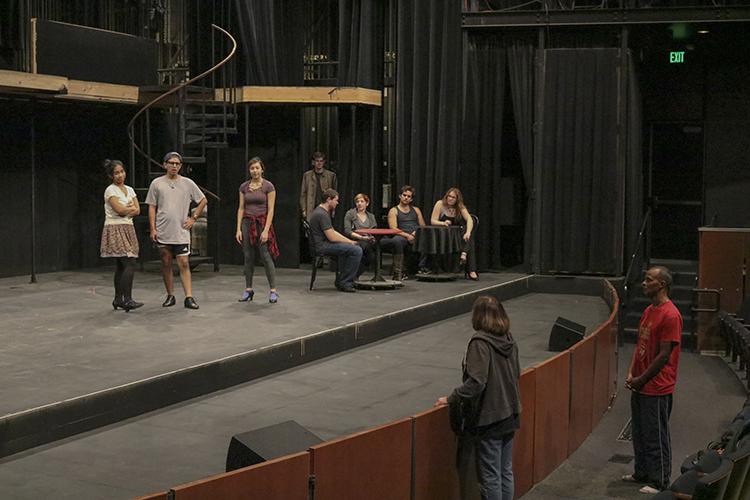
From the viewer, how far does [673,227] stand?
50.7 ft

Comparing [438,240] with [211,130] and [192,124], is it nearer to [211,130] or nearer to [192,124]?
[211,130]

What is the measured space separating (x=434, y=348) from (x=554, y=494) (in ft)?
11.2

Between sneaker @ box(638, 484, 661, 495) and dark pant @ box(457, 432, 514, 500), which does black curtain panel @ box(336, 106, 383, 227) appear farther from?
dark pant @ box(457, 432, 514, 500)

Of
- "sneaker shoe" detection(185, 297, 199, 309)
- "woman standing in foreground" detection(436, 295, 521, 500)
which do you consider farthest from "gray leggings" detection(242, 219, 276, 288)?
"woman standing in foreground" detection(436, 295, 521, 500)

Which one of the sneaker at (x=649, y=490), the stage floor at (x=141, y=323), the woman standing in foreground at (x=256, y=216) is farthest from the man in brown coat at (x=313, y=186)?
the sneaker at (x=649, y=490)

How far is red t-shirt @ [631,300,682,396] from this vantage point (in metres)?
6.32

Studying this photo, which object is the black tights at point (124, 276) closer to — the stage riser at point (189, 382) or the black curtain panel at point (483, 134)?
the stage riser at point (189, 382)

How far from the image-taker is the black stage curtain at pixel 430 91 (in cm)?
1395

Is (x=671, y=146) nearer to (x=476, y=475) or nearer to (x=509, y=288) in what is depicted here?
(x=509, y=288)

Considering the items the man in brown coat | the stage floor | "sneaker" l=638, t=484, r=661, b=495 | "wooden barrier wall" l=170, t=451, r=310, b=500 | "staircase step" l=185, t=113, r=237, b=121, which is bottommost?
"sneaker" l=638, t=484, r=661, b=495

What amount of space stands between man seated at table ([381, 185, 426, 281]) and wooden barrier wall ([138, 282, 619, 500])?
16.2ft

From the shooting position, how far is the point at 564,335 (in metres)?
9.42

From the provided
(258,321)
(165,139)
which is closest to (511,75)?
(165,139)

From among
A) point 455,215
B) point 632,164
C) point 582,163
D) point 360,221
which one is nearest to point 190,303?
point 360,221
